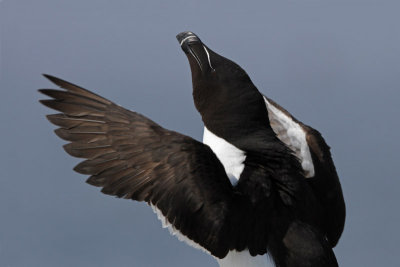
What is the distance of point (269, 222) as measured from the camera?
6.89 m

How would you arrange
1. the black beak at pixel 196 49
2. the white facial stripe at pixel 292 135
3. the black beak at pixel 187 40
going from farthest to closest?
the black beak at pixel 187 40
the black beak at pixel 196 49
the white facial stripe at pixel 292 135

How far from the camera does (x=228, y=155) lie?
7.23m

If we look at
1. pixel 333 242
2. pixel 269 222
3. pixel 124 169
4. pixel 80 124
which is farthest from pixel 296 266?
pixel 80 124

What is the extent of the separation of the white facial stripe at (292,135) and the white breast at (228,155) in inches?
23.7

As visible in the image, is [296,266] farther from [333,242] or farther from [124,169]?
[124,169]

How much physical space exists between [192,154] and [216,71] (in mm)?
1164

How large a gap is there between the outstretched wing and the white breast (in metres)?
0.20

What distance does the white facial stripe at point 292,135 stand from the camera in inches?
301

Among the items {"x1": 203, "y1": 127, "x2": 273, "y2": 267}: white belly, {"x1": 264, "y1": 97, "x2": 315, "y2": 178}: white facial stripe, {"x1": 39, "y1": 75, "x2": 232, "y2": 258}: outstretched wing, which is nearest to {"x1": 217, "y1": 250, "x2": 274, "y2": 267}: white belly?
{"x1": 203, "y1": 127, "x2": 273, "y2": 267}: white belly

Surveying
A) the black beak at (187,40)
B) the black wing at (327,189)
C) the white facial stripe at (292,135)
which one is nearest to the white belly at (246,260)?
the black wing at (327,189)

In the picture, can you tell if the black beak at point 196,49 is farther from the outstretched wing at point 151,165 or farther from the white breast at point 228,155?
the outstretched wing at point 151,165

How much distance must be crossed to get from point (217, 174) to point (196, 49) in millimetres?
1546

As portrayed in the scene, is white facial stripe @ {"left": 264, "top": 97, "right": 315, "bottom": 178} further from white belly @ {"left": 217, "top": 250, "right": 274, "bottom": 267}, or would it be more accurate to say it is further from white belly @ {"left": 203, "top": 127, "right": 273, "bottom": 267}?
white belly @ {"left": 217, "top": 250, "right": 274, "bottom": 267}

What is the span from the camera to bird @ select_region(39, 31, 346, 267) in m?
6.75
